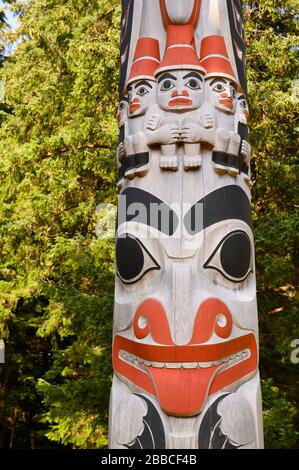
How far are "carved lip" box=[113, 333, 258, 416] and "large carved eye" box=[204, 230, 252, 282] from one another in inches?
20.5

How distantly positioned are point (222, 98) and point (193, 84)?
0.29 meters

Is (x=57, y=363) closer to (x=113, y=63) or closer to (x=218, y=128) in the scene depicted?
(x=113, y=63)

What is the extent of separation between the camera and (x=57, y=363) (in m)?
12.8

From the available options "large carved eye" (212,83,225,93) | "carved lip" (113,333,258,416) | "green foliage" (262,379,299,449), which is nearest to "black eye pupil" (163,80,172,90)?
"large carved eye" (212,83,225,93)

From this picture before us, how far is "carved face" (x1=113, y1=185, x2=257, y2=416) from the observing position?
189 inches

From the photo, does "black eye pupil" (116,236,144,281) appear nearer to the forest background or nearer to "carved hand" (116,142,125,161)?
"carved hand" (116,142,125,161)

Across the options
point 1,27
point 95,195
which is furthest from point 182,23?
point 1,27

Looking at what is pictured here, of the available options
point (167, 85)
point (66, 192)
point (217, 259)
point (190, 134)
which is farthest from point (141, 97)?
point (66, 192)

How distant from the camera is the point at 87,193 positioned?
12555 millimetres

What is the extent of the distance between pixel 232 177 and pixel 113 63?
6539 mm

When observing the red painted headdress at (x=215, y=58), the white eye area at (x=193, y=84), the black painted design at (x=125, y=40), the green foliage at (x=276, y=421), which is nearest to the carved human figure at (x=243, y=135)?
the red painted headdress at (x=215, y=58)

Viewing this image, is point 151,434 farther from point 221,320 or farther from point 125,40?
point 125,40

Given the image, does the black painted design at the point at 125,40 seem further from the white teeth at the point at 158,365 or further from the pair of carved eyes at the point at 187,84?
the white teeth at the point at 158,365

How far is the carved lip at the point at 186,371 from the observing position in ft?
15.4
